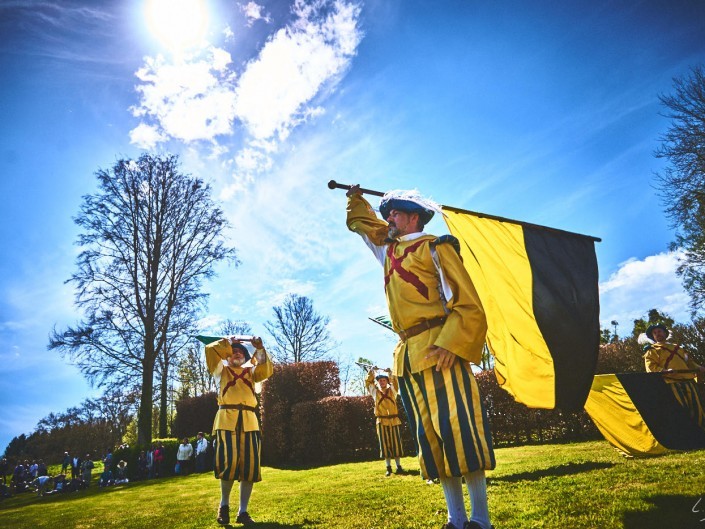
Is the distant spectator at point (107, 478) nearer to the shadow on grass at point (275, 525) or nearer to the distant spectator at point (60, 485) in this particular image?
the distant spectator at point (60, 485)

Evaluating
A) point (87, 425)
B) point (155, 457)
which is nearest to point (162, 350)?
point (155, 457)

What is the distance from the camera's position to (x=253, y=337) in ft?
19.7

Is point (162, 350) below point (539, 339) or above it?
above

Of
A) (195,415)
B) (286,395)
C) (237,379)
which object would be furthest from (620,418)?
(195,415)

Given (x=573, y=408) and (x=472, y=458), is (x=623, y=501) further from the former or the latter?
(x=472, y=458)

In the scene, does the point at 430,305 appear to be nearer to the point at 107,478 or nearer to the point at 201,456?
the point at 201,456

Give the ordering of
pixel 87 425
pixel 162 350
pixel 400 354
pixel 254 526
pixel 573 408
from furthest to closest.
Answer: pixel 87 425, pixel 162 350, pixel 254 526, pixel 573 408, pixel 400 354

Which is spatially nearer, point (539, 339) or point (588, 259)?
point (539, 339)

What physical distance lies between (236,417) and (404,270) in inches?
151

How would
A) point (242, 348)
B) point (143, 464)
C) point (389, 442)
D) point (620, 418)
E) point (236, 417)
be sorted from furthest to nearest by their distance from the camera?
point (143, 464), point (389, 442), point (242, 348), point (620, 418), point (236, 417)

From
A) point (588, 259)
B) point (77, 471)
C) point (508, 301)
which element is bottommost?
point (77, 471)

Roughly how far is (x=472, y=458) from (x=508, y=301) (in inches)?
74.7

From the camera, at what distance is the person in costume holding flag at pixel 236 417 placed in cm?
526

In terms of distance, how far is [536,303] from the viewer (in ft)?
12.4
